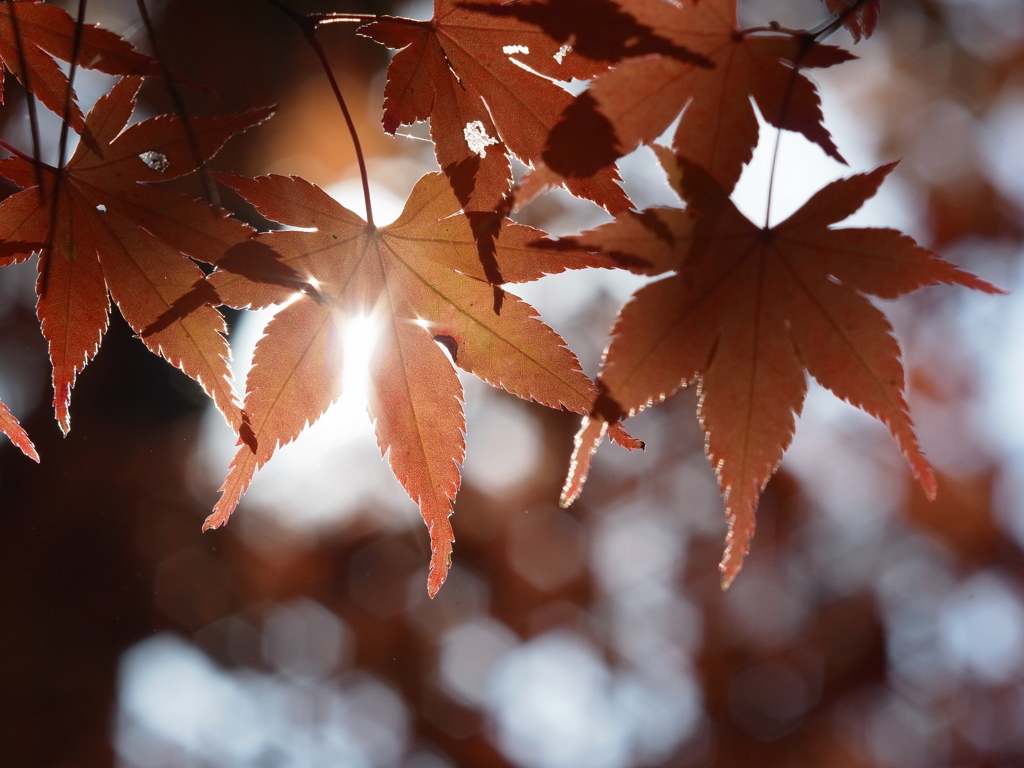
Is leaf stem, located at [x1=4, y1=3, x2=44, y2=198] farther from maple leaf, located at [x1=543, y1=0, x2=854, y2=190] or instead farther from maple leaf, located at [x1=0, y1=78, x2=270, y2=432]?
maple leaf, located at [x1=543, y1=0, x2=854, y2=190]

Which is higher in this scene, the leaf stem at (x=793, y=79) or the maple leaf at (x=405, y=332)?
the leaf stem at (x=793, y=79)


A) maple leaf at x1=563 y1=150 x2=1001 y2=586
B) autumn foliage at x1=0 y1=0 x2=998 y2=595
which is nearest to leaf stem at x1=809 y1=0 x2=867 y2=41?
autumn foliage at x1=0 y1=0 x2=998 y2=595

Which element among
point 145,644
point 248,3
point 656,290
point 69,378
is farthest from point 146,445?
point 656,290

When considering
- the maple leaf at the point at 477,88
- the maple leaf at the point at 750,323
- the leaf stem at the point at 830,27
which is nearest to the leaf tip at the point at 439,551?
the maple leaf at the point at 750,323

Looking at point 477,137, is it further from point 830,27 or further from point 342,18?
point 830,27

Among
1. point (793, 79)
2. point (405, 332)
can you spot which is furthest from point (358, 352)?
point (793, 79)

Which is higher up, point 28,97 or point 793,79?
point 793,79

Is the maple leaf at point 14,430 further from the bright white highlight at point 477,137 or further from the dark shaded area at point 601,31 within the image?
the dark shaded area at point 601,31

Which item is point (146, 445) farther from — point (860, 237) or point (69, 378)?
point (860, 237)
